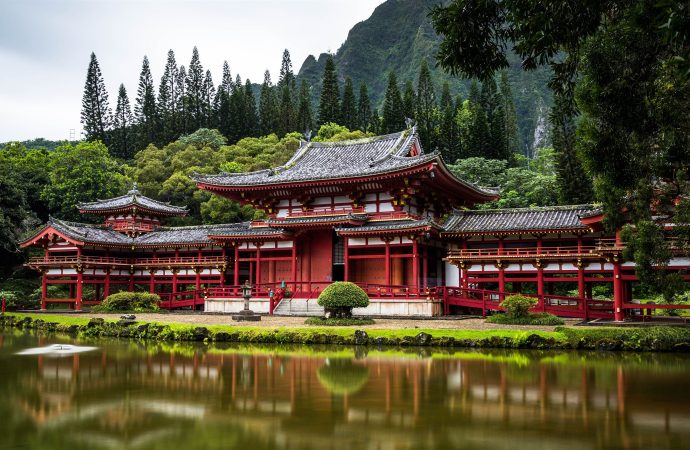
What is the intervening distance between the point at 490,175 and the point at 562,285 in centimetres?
1644

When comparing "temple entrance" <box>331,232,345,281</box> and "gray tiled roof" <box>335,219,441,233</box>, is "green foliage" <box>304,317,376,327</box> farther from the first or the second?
"temple entrance" <box>331,232,345,281</box>

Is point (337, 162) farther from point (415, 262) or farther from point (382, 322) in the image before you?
point (382, 322)

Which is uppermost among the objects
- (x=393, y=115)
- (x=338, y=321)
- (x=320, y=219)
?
(x=393, y=115)

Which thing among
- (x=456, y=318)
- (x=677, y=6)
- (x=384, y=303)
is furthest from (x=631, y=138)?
(x=384, y=303)

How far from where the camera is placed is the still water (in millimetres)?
8344

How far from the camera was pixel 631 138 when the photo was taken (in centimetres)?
1458

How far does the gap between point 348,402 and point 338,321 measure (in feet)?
46.9

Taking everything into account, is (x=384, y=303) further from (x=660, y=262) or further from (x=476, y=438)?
(x=476, y=438)

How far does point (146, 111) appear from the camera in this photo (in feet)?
288

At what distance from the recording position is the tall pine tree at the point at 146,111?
84.8 meters

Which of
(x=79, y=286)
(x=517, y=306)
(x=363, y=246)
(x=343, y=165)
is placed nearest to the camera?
(x=517, y=306)

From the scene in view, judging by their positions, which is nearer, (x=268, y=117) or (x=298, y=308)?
(x=298, y=308)

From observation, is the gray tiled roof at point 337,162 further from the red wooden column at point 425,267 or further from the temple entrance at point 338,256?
the red wooden column at point 425,267

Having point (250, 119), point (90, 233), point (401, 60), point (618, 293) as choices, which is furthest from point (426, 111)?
point (401, 60)
